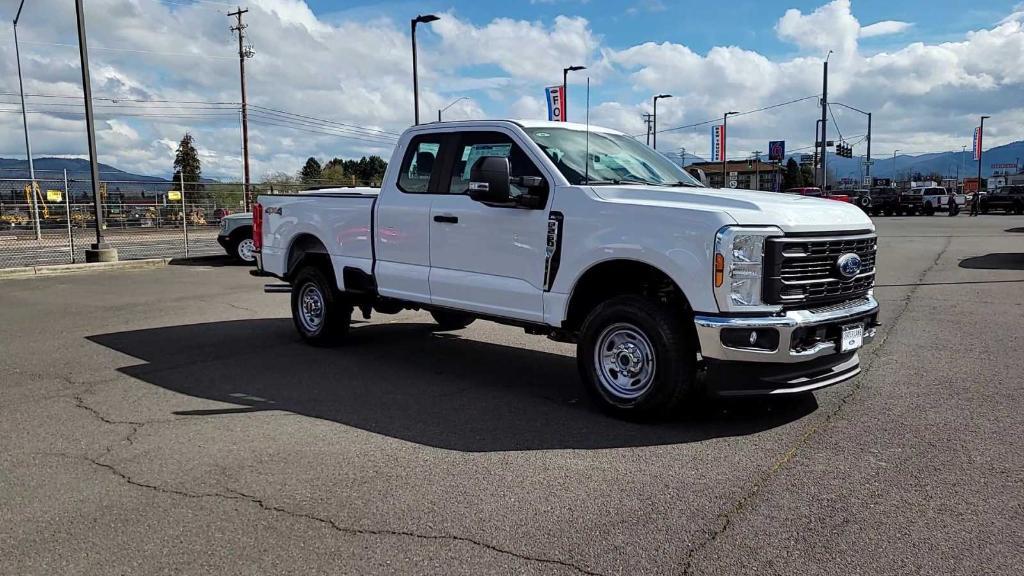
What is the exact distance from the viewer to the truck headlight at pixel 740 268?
4.66 m

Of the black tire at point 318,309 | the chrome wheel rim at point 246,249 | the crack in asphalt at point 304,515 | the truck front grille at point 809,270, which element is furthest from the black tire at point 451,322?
the chrome wheel rim at point 246,249

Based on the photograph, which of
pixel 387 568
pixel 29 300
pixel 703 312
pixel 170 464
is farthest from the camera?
pixel 29 300

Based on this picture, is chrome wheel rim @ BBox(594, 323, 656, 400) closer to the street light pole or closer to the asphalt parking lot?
the asphalt parking lot

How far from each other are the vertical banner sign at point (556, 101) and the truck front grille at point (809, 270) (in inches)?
1064

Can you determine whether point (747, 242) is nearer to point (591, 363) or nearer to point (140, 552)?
point (591, 363)

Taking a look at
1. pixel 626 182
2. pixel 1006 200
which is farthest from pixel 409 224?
pixel 1006 200

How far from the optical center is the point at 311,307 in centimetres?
812

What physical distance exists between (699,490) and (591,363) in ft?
5.01

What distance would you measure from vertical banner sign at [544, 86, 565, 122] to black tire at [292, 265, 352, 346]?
80.9ft

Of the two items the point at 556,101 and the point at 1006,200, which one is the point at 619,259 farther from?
the point at 1006,200

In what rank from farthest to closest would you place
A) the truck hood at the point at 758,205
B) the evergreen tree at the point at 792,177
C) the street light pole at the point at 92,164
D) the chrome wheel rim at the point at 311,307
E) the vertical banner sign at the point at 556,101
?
the evergreen tree at the point at 792,177, the vertical banner sign at the point at 556,101, the street light pole at the point at 92,164, the chrome wheel rim at the point at 311,307, the truck hood at the point at 758,205

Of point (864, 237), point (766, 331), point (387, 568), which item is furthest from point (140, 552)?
point (864, 237)

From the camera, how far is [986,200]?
4784 cm

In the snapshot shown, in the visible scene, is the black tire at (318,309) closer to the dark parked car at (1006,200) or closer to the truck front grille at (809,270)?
the truck front grille at (809,270)
